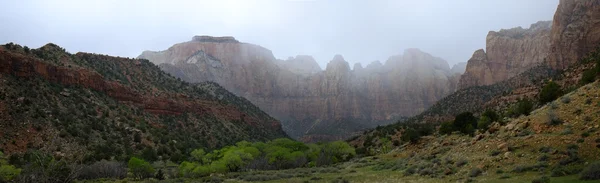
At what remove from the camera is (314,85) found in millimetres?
191250

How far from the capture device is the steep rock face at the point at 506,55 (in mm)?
120900

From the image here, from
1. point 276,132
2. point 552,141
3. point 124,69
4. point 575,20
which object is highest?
point 575,20

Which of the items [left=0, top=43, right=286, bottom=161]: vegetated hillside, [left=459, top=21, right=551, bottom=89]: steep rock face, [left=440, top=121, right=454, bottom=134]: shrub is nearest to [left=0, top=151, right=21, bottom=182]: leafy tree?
[left=0, top=43, right=286, bottom=161]: vegetated hillside

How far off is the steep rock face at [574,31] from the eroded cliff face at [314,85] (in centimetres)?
8359

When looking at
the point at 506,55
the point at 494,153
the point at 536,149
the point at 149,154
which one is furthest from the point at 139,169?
the point at 506,55

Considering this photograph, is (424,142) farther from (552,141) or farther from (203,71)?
(203,71)

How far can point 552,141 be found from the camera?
56.5ft

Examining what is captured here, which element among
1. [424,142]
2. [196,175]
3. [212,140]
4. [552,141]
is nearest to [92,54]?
[212,140]

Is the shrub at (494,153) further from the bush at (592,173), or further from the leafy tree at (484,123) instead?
the leafy tree at (484,123)

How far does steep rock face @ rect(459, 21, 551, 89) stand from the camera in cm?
12090

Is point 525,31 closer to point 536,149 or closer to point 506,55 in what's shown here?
point 506,55

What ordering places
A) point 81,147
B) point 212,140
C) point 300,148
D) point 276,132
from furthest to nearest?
point 276,132 < point 212,140 < point 300,148 < point 81,147

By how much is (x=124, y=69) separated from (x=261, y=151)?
118 ft

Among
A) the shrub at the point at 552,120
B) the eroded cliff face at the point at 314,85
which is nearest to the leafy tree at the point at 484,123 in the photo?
the shrub at the point at 552,120
